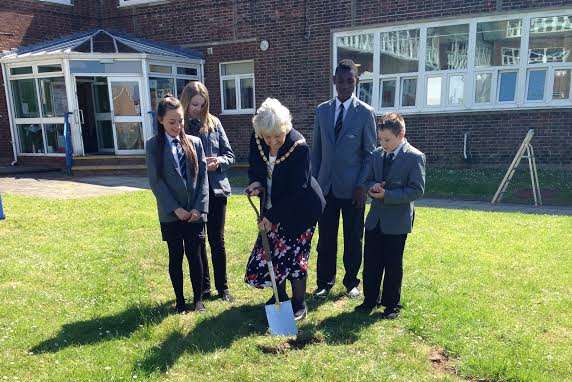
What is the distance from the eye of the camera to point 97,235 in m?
6.33

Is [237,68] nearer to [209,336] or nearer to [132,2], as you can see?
[132,2]

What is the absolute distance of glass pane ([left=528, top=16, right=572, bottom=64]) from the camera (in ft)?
34.2

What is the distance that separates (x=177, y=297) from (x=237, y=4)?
1181 cm

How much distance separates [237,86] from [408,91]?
210 inches

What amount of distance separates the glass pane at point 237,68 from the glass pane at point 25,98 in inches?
217

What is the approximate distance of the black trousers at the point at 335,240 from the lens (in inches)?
166

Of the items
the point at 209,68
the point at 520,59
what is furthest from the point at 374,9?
the point at 209,68

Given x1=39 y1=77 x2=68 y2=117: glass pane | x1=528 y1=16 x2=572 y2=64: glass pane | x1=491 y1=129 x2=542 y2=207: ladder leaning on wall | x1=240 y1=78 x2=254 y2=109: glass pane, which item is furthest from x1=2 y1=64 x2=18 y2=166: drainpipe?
x1=528 y1=16 x2=572 y2=64: glass pane

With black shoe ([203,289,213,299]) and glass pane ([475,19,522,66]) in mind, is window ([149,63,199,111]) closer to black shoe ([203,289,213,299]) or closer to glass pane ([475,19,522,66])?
glass pane ([475,19,522,66])

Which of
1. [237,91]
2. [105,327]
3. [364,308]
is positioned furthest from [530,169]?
[237,91]

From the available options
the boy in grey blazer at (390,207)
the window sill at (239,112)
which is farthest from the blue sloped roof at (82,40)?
the boy in grey blazer at (390,207)

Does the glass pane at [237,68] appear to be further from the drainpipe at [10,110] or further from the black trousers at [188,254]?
the black trousers at [188,254]

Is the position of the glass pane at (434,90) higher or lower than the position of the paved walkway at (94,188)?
higher

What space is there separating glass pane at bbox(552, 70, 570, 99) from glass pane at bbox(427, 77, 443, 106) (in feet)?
8.46
